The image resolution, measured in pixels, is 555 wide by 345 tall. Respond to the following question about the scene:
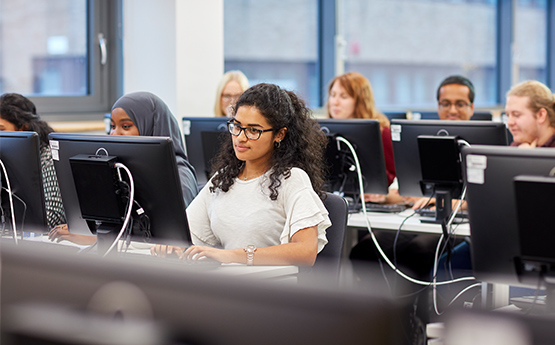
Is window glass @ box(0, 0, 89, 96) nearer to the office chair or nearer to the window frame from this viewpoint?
the window frame

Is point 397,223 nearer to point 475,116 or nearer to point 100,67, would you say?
point 475,116

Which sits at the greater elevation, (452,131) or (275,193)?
(452,131)

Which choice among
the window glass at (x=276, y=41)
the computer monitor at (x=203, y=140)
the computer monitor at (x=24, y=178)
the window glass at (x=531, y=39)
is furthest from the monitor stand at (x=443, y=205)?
the window glass at (x=531, y=39)

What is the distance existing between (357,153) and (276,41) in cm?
295

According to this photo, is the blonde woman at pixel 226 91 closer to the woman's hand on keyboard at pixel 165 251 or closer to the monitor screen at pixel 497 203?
the woman's hand on keyboard at pixel 165 251

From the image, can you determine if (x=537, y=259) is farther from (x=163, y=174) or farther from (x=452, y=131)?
A: (x=452, y=131)

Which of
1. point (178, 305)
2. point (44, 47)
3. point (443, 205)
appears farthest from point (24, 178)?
point (44, 47)

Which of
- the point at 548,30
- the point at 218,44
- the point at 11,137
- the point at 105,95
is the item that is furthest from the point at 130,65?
the point at 548,30

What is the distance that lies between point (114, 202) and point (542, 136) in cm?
182

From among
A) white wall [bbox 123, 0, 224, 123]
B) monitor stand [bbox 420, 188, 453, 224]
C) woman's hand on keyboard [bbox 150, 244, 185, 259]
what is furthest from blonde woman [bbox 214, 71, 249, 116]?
woman's hand on keyboard [bbox 150, 244, 185, 259]

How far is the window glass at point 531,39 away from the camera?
6.98m

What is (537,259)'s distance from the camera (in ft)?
4.13

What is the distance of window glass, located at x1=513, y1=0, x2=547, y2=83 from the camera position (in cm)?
698

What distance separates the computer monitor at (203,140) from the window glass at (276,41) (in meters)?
1.83
